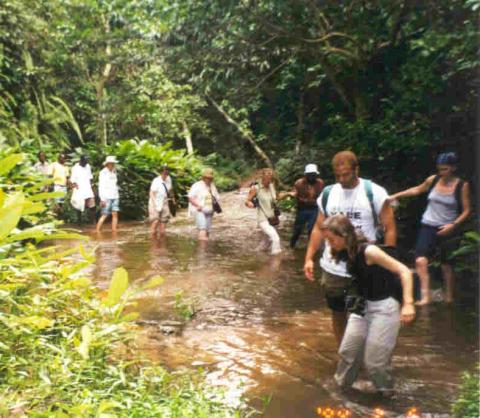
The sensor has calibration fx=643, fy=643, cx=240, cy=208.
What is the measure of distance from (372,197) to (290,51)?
8.73 m

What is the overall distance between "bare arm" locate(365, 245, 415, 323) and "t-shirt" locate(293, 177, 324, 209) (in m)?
5.49

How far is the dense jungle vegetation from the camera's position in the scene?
4672mm

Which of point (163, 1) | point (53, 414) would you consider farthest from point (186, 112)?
point (53, 414)

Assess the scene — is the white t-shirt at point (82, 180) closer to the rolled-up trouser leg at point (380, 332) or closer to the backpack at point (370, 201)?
the backpack at point (370, 201)

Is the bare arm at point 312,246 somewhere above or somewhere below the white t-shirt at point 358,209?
below

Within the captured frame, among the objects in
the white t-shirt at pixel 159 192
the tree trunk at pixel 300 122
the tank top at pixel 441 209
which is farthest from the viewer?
the tree trunk at pixel 300 122

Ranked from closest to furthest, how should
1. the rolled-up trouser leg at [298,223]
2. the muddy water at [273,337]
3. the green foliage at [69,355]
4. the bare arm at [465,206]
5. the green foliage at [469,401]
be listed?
the green foliage at [469,401] → the green foliage at [69,355] → the muddy water at [273,337] → the bare arm at [465,206] → the rolled-up trouser leg at [298,223]

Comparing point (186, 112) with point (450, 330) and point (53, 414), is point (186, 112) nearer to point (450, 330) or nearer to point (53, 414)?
point (450, 330)

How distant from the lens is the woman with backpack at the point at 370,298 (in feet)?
15.4

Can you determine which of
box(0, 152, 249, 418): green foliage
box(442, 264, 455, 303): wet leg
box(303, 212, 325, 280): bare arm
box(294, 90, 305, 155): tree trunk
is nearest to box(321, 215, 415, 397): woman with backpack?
box(303, 212, 325, 280): bare arm

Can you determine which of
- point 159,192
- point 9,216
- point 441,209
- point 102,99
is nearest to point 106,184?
point 159,192

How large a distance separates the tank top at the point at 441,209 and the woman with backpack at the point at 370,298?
255 cm

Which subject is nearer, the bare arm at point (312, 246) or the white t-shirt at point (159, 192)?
the bare arm at point (312, 246)

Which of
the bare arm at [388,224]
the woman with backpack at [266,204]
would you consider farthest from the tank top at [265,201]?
the bare arm at [388,224]
